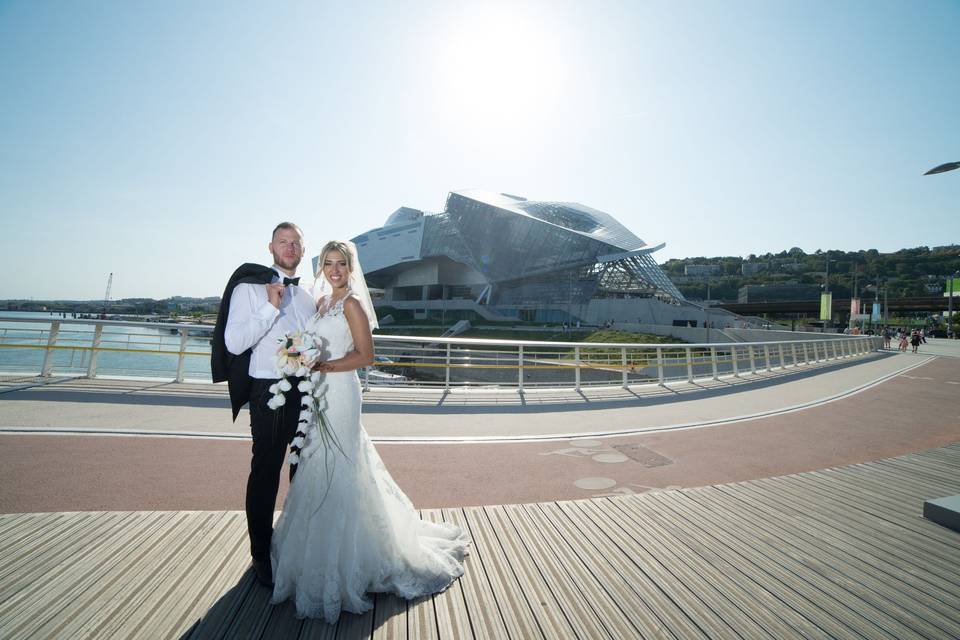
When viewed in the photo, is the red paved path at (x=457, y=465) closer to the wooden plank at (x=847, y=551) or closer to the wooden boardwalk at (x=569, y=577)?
the wooden boardwalk at (x=569, y=577)

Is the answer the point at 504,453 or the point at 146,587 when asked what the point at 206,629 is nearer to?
the point at 146,587

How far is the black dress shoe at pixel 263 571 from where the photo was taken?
8.25 ft

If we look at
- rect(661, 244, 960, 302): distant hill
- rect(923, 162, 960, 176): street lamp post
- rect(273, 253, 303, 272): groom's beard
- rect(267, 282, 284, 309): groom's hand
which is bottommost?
rect(267, 282, 284, 309): groom's hand

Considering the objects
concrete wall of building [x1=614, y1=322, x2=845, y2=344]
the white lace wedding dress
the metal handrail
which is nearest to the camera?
the white lace wedding dress

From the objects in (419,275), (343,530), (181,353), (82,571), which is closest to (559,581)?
(343,530)

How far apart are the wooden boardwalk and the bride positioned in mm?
120

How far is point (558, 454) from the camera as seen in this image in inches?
210

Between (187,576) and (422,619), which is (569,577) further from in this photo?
(187,576)

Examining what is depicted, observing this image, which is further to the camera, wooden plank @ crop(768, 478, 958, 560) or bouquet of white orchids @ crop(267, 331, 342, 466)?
wooden plank @ crop(768, 478, 958, 560)

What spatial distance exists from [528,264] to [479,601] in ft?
198

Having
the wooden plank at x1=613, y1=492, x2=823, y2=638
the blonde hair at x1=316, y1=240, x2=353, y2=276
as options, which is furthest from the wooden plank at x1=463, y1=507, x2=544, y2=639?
the blonde hair at x1=316, y1=240, x2=353, y2=276

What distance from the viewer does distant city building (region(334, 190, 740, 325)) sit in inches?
2105

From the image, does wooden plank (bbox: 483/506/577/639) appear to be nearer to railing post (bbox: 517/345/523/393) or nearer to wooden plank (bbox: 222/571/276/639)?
wooden plank (bbox: 222/571/276/639)

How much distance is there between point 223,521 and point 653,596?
2.99m
